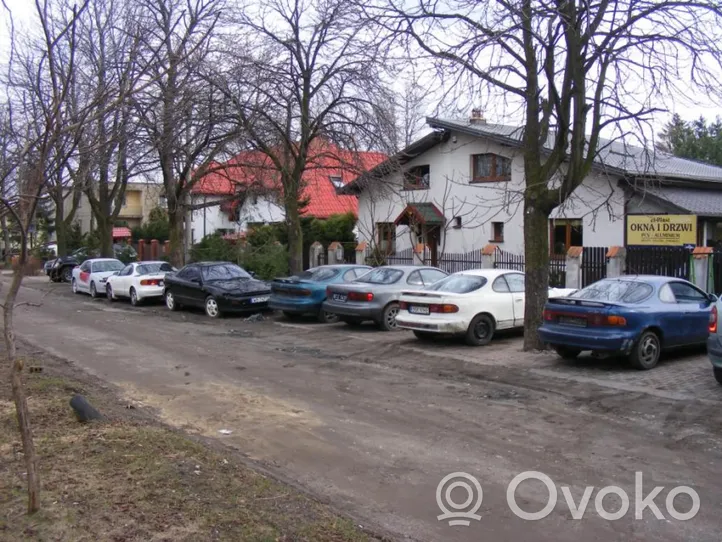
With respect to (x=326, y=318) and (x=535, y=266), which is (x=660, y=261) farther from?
(x=326, y=318)

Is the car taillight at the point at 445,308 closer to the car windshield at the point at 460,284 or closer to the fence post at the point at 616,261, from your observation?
the car windshield at the point at 460,284

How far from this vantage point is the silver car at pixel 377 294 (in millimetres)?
15266

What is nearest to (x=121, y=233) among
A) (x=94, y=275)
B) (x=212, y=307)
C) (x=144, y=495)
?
(x=94, y=275)

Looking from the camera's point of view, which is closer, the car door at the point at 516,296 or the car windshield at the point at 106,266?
the car door at the point at 516,296

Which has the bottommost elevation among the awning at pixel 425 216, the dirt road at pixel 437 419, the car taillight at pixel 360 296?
the dirt road at pixel 437 419

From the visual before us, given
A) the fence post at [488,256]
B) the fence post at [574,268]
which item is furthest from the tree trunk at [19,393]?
the fence post at [488,256]

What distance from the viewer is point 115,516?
4.52 m

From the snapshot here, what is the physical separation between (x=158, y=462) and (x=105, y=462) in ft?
1.38

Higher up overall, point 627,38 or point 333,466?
point 627,38

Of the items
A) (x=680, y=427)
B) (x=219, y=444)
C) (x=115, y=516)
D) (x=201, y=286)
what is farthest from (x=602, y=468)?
(x=201, y=286)

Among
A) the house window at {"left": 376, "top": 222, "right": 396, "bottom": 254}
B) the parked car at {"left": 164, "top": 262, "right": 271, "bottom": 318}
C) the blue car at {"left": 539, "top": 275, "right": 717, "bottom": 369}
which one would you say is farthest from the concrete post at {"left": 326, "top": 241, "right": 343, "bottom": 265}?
the blue car at {"left": 539, "top": 275, "right": 717, "bottom": 369}

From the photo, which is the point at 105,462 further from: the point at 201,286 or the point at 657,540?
the point at 201,286

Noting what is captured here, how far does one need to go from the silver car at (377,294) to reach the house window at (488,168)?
460 inches

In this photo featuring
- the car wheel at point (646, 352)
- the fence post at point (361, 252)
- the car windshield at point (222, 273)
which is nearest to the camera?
the car wheel at point (646, 352)
